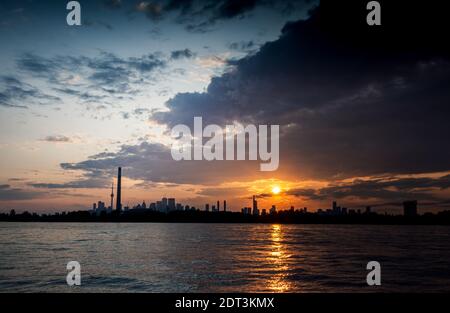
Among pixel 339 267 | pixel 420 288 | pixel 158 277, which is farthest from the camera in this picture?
pixel 339 267

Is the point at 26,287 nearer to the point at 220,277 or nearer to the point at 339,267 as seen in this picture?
the point at 220,277

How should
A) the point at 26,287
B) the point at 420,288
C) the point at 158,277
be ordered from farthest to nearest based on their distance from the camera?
the point at 158,277, the point at 420,288, the point at 26,287

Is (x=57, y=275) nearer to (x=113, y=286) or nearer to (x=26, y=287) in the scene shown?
(x=26, y=287)

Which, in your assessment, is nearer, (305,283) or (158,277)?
(305,283)
